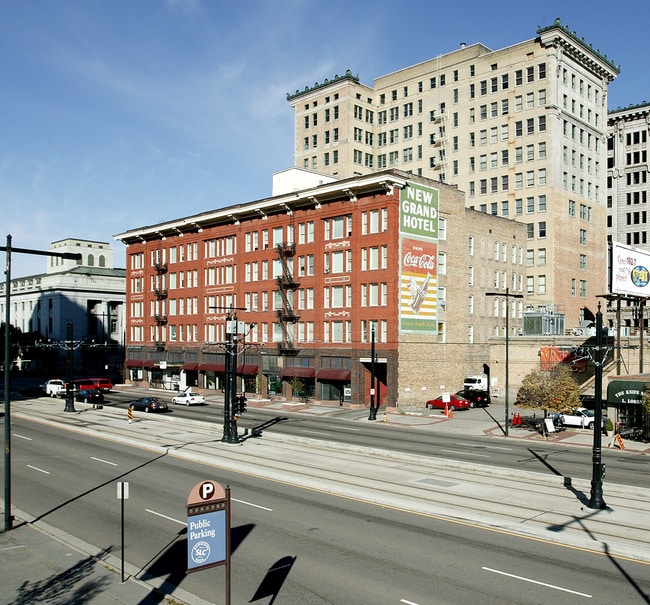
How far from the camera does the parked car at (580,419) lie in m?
46.8

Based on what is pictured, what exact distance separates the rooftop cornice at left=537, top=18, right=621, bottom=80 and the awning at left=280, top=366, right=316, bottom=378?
Answer: 51057mm

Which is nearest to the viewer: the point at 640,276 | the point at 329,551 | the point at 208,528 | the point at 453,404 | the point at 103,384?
the point at 208,528

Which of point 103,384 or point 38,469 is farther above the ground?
point 38,469

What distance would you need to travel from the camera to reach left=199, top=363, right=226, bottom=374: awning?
253ft

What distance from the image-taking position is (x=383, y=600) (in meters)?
14.0

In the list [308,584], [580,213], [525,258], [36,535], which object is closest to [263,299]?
[525,258]

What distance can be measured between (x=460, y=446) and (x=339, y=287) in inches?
1095

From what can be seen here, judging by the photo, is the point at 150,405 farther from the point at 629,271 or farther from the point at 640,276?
the point at 640,276

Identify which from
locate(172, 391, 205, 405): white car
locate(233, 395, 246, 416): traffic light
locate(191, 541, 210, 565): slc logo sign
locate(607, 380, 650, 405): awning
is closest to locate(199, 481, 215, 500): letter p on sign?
locate(191, 541, 210, 565): slc logo sign

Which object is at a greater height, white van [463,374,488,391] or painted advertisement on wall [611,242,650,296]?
painted advertisement on wall [611,242,650,296]

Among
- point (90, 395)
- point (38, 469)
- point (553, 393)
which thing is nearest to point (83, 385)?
point (90, 395)

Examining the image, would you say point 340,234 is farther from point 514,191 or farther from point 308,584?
point 308,584

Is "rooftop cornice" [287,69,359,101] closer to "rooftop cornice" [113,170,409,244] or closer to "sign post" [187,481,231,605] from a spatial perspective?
"rooftop cornice" [113,170,409,244]

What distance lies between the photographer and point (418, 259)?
60.9 m
